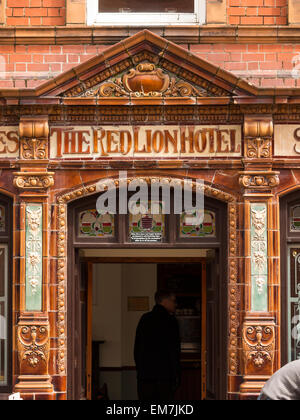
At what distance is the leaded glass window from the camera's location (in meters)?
11.3

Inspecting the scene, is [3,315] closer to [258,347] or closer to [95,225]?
[95,225]

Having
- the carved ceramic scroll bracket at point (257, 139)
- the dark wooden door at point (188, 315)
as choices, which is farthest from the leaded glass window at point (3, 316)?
the dark wooden door at point (188, 315)

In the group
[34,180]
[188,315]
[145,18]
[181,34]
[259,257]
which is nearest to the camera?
[259,257]

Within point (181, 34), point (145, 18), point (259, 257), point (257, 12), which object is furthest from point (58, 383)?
point (257, 12)

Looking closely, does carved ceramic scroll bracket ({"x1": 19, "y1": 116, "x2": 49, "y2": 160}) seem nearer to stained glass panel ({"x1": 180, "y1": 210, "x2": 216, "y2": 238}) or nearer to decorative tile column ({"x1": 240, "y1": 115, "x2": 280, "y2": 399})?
stained glass panel ({"x1": 180, "y1": 210, "x2": 216, "y2": 238})

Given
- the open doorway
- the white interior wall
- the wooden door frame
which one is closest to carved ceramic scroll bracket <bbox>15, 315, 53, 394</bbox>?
the wooden door frame

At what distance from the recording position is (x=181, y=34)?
11.4 meters

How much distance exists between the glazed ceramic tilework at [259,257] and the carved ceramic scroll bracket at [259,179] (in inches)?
8.7

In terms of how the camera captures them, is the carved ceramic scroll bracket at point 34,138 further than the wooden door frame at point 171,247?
No

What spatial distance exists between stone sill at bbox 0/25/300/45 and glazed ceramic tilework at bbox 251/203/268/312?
6.97ft

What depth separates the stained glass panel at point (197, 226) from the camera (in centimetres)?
1130

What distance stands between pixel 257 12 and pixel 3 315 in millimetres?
4903

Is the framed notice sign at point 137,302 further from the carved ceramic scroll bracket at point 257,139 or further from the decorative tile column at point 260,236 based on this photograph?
the carved ceramic scroll bracket at point 257,139

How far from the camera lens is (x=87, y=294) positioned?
12.2 metres
